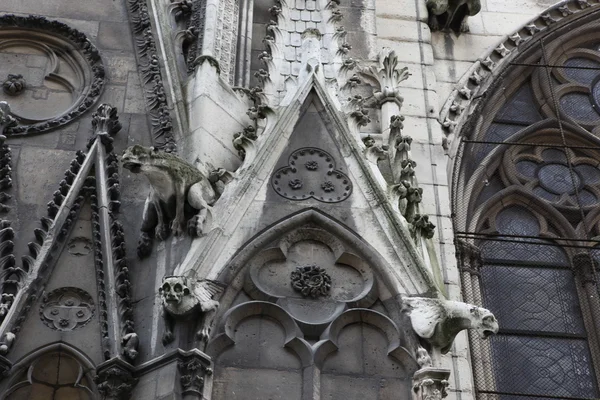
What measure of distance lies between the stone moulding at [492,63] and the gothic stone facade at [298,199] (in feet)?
0.11

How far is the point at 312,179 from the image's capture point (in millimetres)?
9758

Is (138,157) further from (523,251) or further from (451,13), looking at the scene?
(451,13)

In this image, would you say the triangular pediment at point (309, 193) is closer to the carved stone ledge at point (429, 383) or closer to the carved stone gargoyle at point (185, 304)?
the carved stone gargoyle at point (185, 304)

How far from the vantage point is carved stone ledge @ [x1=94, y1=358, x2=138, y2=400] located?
28.1 feet

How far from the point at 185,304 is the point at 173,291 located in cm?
14

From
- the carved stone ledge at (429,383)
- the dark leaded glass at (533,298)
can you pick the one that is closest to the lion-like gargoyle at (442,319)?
the carved stone ledge at (429,383)

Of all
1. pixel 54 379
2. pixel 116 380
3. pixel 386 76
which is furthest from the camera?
pixel 386 76

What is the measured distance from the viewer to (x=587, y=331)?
1180 cm

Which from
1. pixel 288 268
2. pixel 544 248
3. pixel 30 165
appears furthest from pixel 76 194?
pixel 544 248

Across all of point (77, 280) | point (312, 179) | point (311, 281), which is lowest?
point (311, 281)

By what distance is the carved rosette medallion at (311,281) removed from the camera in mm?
9008

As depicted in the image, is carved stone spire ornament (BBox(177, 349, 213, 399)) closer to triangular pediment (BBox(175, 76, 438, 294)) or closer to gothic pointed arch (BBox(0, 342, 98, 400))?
triangular pediment (BBox(175, 76, 438, 294))

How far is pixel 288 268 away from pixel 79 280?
70.9 inches

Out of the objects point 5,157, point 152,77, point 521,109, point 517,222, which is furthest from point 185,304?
point 521,109
